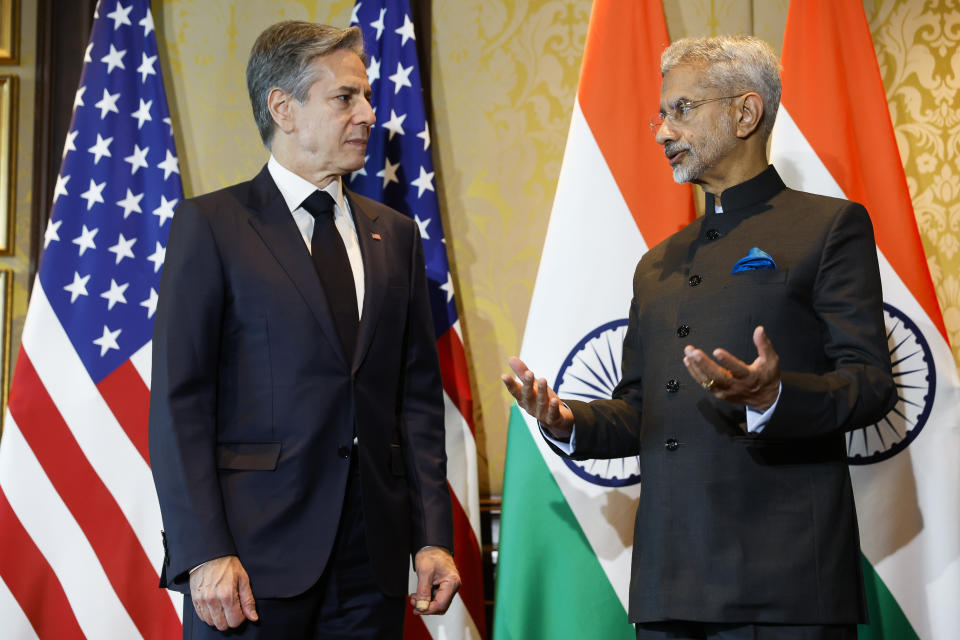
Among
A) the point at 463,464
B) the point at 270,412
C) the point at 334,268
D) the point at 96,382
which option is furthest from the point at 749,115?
the point at 96,382

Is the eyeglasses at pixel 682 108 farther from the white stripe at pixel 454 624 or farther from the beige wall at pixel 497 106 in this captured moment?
the white stripe at pixel 454 624

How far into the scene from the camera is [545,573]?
2686 mm

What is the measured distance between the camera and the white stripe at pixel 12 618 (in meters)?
2.68

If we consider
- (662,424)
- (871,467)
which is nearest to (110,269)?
(662,424)

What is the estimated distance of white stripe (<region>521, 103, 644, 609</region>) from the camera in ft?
8.90

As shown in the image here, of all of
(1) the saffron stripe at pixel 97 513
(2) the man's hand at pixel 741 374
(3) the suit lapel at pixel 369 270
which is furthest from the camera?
(1) the saffron stripe at pixel 97 513

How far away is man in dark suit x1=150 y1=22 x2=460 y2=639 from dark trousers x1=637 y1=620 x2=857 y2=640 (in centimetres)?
43

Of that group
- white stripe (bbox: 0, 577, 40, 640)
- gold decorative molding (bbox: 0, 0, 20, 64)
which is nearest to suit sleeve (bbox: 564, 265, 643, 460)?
white stripe (bbox: 0, 577, 40, 640)

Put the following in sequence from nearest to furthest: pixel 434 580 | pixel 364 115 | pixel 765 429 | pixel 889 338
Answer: pixel 765 429 → pixel 434 580 → pixel 364 115 → pixel 889 338

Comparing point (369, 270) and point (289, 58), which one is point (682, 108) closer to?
point (369, 270)

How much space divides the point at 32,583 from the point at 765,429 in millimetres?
2114

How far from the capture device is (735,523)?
72.5 inches

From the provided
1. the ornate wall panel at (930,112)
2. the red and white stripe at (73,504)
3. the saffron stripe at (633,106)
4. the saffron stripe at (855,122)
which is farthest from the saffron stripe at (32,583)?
the ornate wall panel at (930,112)

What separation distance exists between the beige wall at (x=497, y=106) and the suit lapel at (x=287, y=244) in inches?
46.7
